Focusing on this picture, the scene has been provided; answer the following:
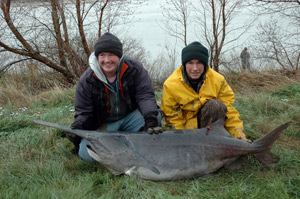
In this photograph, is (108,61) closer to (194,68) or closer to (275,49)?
(194,68)

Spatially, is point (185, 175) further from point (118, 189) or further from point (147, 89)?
point (147, 89)

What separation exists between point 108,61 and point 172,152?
1.16 metres

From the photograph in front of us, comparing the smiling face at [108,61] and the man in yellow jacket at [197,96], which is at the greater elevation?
the smiling face at [108,61]

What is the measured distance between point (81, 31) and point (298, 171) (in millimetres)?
6174

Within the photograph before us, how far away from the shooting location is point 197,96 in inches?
124

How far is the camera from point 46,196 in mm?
2164

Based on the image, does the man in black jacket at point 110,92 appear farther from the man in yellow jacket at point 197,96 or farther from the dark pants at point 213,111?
the dark pants at point 213,111

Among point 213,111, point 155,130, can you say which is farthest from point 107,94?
point 213,111

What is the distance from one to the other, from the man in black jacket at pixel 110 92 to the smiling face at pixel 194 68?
49 centimetres

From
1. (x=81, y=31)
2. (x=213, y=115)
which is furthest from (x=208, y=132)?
(x=81, y=31)

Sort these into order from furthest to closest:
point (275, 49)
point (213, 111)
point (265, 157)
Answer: point (275, 49) → point (213, 111) → point (265, 157)

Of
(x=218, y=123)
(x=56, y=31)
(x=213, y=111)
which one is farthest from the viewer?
(x=56, y=31)

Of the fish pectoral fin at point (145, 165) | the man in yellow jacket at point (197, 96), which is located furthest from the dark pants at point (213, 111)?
the fish pectoral fin at point (145, 165)

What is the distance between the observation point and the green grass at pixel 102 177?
2.30 m
